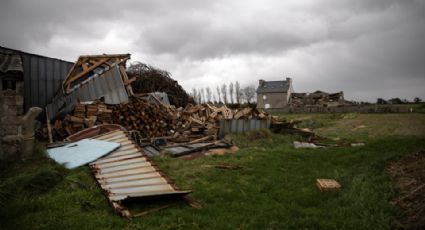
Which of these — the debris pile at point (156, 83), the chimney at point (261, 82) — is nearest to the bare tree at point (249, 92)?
the chimney at point (261, 82)

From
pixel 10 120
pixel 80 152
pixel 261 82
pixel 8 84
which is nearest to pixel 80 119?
pixel 8 84

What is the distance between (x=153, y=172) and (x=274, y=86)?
52.8 m

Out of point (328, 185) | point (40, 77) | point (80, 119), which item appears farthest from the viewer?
point (40, 77)

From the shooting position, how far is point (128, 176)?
6512mm

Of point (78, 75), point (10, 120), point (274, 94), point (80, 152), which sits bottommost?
point (80, 152)

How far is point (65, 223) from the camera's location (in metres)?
4.61

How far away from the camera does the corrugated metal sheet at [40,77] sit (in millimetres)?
13125

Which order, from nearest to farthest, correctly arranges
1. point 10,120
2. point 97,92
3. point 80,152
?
point 10,120
point 80,152
point 97,92

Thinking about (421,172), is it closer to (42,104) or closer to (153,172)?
(153,172)

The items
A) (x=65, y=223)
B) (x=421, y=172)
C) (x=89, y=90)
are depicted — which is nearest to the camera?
(x=65, y=223)

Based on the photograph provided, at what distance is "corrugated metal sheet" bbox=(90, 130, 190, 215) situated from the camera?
563 cm

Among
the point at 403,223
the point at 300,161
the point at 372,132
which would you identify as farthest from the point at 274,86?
the point at 403,223

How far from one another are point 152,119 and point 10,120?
5680 mm

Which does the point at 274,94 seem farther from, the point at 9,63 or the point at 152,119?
the point at 9,63
